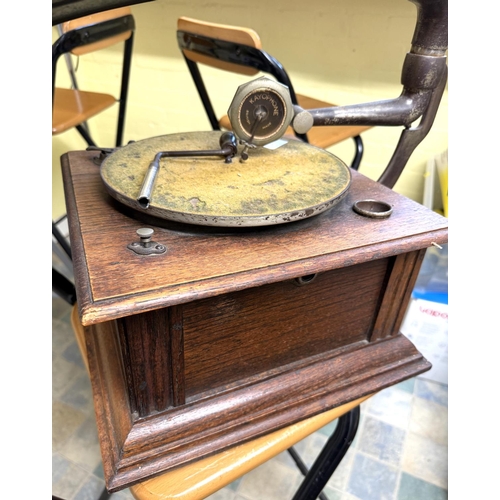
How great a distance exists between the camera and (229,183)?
2.39ft

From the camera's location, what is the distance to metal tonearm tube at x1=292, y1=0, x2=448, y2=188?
0.77 metres

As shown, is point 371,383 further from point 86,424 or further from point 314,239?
point 86,424

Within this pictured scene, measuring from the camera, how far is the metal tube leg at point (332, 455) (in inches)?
34.6

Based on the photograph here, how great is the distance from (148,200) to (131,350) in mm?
213

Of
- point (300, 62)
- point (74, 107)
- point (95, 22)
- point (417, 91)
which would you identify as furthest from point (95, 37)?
point (417, 91)

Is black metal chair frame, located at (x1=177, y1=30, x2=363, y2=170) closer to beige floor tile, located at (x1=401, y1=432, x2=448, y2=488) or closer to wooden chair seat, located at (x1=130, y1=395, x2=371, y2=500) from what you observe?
wooden chair seat, located at (x1=130, y1=395, x2=371, y2=500)

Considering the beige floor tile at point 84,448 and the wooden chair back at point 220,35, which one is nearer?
the wooden chair back at point 220,35

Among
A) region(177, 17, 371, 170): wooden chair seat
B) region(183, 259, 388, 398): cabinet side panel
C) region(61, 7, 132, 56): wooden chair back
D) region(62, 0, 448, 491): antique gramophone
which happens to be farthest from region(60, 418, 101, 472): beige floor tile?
region(61, 7, 132, 56): wooden chair back

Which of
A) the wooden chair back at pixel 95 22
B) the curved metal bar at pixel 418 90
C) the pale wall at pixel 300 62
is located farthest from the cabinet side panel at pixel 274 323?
the pale wall at pixel 300 62

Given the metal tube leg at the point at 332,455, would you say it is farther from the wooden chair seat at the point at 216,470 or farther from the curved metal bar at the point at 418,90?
the curved metal bar at the point at 418,90

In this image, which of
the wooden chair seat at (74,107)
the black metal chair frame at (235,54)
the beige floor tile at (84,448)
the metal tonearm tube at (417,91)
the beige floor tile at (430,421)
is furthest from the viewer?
the wooden chair seat at (74,107)

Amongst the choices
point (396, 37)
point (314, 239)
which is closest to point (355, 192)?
point (314, 239)

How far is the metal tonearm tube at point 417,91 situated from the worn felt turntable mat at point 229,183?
0.31ft

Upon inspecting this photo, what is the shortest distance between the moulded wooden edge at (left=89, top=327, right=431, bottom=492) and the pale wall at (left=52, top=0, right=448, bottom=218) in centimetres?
147
